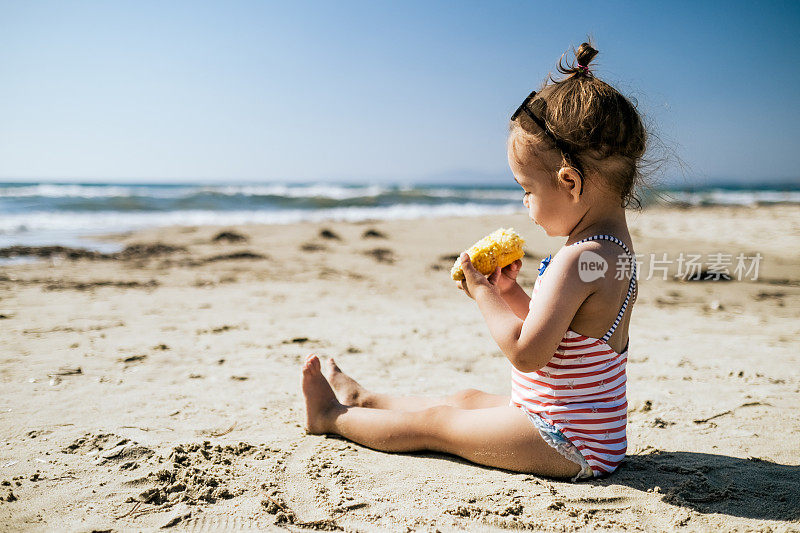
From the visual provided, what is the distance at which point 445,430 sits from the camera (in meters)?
2.26

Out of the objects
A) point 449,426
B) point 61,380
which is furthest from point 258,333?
point 449,426

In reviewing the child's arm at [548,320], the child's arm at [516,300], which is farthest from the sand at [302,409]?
the child's arm at [516,300]

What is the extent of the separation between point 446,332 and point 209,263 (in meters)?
4.00

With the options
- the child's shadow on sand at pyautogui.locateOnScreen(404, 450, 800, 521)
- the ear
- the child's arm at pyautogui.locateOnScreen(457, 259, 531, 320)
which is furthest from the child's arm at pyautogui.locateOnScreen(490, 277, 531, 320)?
the child's shadow on sand at pyautogui.locateOnScreen(404, 450, 800, 521)

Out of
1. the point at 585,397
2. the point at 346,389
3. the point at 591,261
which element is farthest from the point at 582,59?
the point at 346,389

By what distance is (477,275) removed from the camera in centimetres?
226

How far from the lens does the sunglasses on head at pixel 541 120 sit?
201cm

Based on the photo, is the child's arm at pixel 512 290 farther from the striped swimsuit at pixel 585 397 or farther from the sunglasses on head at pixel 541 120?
the sunglasses on head at pixel 541 120

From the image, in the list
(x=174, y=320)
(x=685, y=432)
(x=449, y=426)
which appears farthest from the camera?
(x=174, y=320)

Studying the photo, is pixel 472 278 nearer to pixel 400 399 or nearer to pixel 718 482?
pixel 400 399

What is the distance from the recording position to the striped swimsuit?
2031 mm

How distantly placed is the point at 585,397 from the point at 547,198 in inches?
30.1

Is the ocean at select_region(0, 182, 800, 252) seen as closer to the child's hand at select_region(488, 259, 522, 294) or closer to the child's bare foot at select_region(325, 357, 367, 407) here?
the child's bare foot at select_region(325, 357, 367, 407)

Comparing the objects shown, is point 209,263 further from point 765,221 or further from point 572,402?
point 765,221
